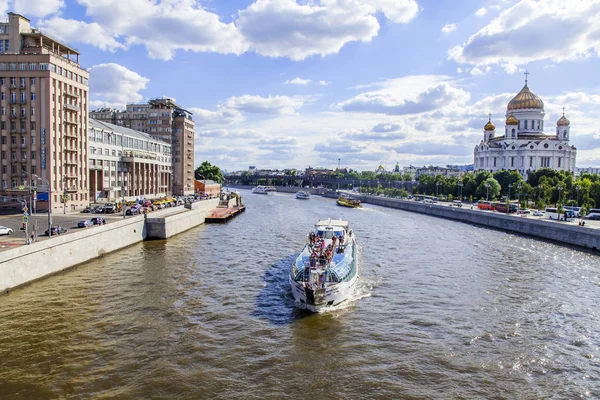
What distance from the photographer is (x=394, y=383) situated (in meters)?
22.7

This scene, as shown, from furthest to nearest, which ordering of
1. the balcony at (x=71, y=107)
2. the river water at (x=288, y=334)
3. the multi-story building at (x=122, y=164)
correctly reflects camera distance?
the multi-story building at (x=122, y=164) → the balcony at (x=71, y=107) → the river water at (x=288, y=334)

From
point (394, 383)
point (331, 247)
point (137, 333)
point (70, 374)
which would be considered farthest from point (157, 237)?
point (394, 383)

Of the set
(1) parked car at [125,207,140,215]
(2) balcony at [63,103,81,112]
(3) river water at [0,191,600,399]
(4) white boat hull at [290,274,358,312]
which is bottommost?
(3) river water at [0,191,600,399]

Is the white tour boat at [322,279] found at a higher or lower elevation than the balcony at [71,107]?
lower

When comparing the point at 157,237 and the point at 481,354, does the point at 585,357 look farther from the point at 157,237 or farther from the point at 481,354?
the point at 157,237

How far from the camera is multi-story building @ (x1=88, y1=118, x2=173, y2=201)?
92.9m

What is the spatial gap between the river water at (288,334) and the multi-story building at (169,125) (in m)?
105

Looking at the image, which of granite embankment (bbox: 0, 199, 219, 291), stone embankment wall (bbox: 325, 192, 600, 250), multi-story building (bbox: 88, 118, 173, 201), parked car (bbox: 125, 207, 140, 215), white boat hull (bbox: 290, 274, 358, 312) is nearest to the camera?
white boat hull (bbox: 290, 274, 358, 312)

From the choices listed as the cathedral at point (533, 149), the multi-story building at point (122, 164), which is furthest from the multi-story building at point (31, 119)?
the cathedral at point (533, 149)

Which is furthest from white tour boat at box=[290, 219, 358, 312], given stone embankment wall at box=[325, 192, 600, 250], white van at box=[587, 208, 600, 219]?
white van at box=[587, 208, 600, 219]

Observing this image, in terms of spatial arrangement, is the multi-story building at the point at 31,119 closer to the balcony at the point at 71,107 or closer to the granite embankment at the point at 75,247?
the balcony at the point at 71,107

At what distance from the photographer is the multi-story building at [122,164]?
9294cm

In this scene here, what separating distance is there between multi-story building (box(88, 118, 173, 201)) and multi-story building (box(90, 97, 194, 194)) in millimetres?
15128

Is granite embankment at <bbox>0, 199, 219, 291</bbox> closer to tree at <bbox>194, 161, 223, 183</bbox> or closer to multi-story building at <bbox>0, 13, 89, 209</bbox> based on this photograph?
multi-story building at <bbox>0, 13, 89, 209</bbox>
